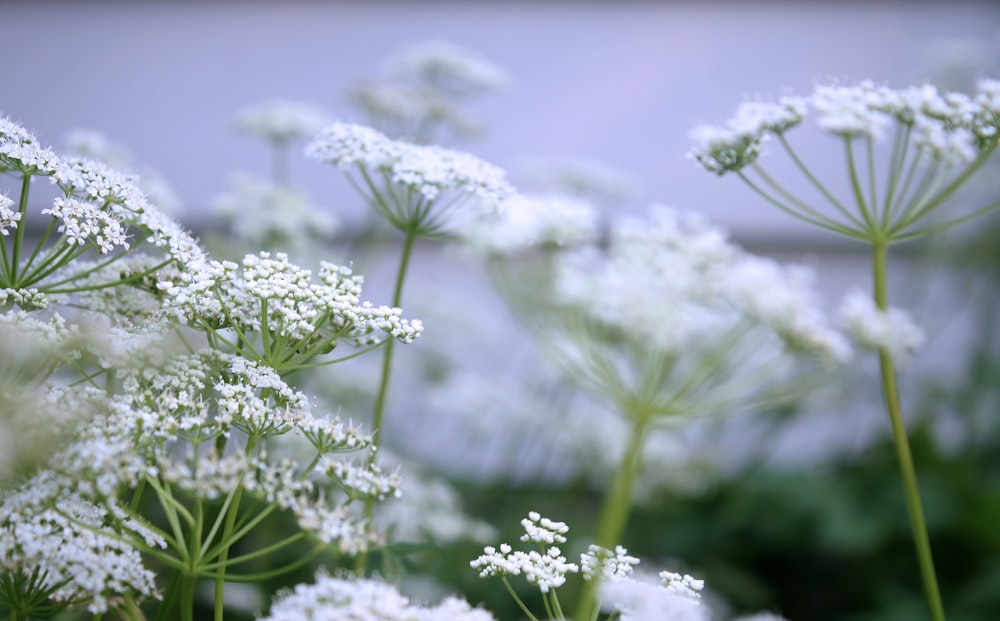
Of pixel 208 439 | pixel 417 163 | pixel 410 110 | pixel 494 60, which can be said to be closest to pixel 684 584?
pixel 208 439

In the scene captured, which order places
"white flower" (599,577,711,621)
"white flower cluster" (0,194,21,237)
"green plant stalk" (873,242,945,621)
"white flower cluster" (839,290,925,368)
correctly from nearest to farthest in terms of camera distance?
1. "white flower" (599,577,711,621)
2. "white flower cluster" (0,194,21,237)
3. "green plant stalk" (873,242,945,621)
4. "white flower cluster" (839,290,925,368)

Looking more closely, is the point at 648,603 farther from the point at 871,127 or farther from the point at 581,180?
the point at 581,180

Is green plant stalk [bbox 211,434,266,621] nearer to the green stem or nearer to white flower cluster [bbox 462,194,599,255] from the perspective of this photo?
the green stem

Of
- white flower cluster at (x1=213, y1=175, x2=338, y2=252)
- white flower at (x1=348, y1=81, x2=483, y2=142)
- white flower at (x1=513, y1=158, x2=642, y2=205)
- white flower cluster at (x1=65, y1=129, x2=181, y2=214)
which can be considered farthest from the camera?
white flower at (x1=513, y1=158, x2=642, y2=205)

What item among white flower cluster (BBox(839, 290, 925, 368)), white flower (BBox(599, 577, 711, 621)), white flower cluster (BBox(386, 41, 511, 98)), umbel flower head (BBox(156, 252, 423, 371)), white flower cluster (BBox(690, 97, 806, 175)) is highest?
white flower cluster (BBox(386, 41, 511, 98))

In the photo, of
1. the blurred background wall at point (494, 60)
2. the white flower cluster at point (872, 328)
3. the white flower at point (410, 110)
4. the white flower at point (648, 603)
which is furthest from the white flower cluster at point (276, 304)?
the blurred background wall at point (494, 60)

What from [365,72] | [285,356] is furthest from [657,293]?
[365,72]

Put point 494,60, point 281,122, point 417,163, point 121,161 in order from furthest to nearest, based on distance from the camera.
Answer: point 494,60, point 281,122, point 121,161, point 417,163

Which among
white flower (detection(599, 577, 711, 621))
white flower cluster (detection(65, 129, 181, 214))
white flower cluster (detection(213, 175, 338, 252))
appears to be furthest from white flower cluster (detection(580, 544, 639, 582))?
white flower cluster (detection(213, 175, 338, 252))

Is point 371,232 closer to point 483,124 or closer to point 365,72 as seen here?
point 483,124
